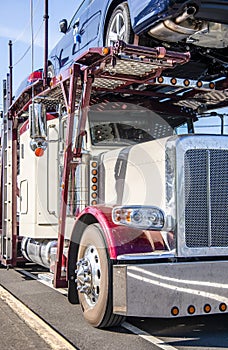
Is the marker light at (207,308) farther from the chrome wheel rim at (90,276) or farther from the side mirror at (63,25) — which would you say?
the side mirror at (63,25)

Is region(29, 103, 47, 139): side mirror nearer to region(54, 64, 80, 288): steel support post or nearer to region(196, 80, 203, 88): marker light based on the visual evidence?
region(54, 64, 80, 288): steel support post

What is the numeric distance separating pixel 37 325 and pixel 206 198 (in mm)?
2111

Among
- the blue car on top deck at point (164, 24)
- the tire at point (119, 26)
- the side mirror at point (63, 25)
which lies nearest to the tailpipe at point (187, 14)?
the blue car on top deck at point (164, 24)

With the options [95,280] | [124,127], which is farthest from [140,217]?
[124,127]

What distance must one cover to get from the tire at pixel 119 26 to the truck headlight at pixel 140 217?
8.84 ft

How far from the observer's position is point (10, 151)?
8414mm

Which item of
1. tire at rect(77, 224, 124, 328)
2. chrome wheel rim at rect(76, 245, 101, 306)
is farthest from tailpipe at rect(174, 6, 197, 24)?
chrome wheel rim at rect(76, 245, 101, 306)

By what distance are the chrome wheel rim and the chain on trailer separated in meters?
0.48

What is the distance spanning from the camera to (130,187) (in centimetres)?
568

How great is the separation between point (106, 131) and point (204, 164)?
1865mm

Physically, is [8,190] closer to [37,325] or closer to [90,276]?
[37,325]

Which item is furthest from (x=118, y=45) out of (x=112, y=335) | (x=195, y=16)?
(x=112, y=335)

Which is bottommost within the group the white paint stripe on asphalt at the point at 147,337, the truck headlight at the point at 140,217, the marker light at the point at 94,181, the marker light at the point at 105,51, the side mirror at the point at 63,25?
the white paint stripe on asphalt at the point at 147,337

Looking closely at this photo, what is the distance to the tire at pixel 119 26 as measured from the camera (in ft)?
22.1
